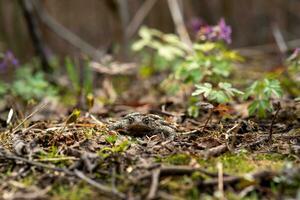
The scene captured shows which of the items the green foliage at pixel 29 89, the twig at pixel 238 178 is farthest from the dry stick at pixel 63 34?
the twig at pixel 238 178

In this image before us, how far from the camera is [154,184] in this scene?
1.38 meters

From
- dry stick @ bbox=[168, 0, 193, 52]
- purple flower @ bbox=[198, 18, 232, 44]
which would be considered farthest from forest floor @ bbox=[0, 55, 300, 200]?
dry stick @ bbox=[168, 0, 193, 52]

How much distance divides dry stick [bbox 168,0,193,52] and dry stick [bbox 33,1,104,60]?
2.55ft

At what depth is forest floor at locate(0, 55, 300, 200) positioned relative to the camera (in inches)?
54.6

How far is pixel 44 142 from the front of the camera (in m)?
1.88

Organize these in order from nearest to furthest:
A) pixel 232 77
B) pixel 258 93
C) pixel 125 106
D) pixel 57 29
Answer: pixel 258 93
pixel 125 106
pixel 232 77
pixel 57 29

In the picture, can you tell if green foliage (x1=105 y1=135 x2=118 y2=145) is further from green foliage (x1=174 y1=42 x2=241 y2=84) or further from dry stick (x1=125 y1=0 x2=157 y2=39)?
dry stick (x1=125 y1=0 x2=157 y2=39)

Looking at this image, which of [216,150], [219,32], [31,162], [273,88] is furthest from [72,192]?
[219,32]

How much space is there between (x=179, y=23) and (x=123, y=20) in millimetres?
740

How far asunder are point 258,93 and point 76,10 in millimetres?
2982

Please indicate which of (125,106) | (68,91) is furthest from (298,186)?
(68,91)

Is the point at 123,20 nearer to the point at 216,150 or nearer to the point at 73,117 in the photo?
the point at 73,117

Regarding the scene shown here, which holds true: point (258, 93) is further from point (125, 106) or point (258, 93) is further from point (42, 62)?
point (42, 62)

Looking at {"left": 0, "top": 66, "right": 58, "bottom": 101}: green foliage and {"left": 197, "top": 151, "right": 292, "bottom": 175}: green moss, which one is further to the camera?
{"left": 0, "top": 66, "right": 58, "bottom": 101}: green foliage
